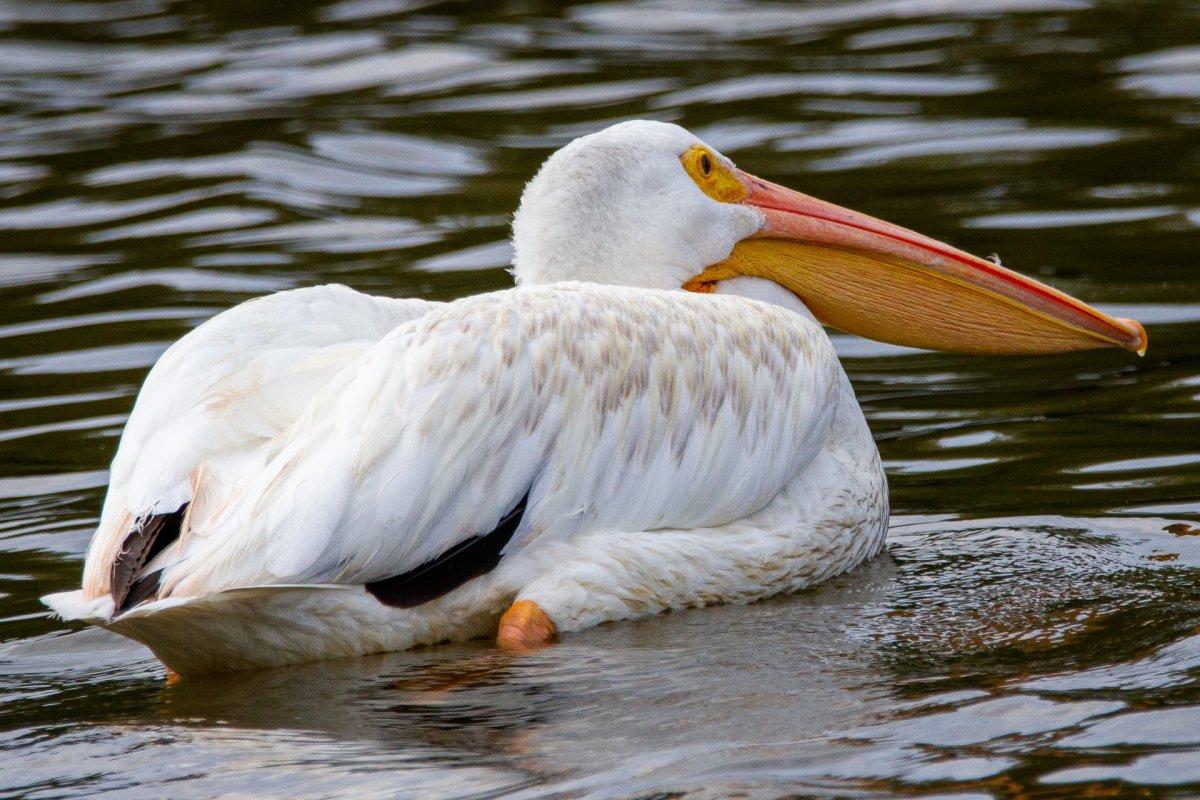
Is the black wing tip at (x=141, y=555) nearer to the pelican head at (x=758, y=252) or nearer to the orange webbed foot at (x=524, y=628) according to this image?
the orange webbed foot at (x=524, y=628)

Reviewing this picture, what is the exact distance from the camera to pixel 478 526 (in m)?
3.80

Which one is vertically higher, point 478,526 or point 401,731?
point 478,526

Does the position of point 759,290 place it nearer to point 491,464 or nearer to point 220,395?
point 491,464

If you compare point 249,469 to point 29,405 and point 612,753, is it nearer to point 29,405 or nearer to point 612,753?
point 612,753

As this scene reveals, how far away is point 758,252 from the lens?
16.6 ft

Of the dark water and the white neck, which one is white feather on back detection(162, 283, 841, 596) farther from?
the white neck

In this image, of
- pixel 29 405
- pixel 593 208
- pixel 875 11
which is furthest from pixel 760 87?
pixel 593 208

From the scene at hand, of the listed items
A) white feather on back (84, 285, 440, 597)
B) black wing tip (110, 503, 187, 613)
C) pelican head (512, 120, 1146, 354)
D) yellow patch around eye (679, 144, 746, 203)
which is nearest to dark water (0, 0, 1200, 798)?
black wing tip (110, 503, 187, 613)

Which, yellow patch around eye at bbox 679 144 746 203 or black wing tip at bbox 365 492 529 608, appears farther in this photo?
yellow patch around eye at bbox 679 144 746 203

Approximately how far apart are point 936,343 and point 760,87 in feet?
18.3

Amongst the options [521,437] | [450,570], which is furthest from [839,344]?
[450,570]

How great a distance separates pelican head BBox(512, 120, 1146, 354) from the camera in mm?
4703

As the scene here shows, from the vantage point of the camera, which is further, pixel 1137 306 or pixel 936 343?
pixel 1137 306


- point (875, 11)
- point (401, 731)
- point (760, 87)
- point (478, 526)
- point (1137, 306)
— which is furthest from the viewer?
point (875, 11)
